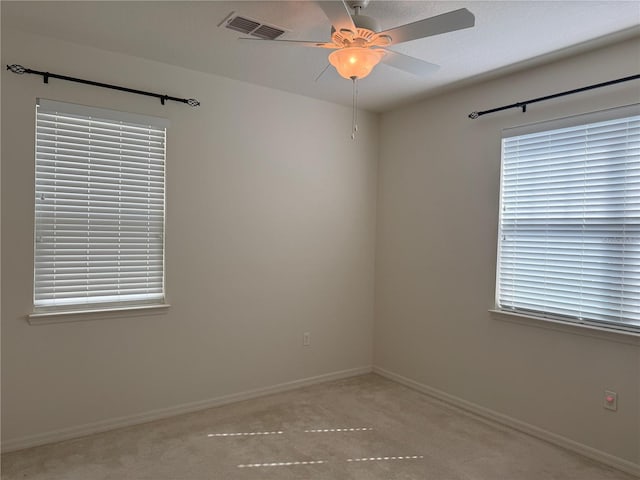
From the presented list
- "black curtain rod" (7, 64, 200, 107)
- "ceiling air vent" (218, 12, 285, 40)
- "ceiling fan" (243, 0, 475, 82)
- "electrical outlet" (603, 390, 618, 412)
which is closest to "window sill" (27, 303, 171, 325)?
"black curtain rod" (7, 64, 200, 107)

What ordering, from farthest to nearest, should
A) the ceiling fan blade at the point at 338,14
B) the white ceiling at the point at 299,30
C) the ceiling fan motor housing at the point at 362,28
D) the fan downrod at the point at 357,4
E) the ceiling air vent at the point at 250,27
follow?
the ceiling air vent at the point at 250,27 → the white ceiling at the point at 299,30 → the fan downrod at the point at 357,4 → the ceiling fan motor housing at the point at 362,28 → the ceiling fan blade at the point at 338,14

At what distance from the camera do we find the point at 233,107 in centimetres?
353

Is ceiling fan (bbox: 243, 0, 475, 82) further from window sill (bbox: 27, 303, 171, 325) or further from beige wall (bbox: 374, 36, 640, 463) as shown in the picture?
window sill (bbox: 27, 303, 171, 325)

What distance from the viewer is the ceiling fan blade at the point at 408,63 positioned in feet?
7.39

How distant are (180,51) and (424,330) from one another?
9.85 ft

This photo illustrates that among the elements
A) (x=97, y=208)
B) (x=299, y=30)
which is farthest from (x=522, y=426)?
(x=97, y=208)

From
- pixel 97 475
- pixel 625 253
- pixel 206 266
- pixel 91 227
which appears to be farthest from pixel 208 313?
pixel 625 253

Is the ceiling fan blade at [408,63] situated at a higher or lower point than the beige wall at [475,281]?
higher

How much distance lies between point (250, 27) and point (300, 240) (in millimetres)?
1903

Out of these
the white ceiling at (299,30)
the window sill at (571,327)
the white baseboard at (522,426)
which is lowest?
the white baseboard at (522,426)

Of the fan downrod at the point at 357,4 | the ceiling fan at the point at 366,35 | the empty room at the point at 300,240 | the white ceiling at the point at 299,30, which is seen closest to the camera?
the ceiling fan at the point at 366,35

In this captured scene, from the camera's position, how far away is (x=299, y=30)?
2.55m

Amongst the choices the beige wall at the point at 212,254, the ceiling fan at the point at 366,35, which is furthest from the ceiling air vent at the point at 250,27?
the beige wall at the point at 212,254

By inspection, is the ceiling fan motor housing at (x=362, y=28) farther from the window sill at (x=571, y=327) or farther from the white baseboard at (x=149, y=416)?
the white baseboard at (x=149, y=416)
